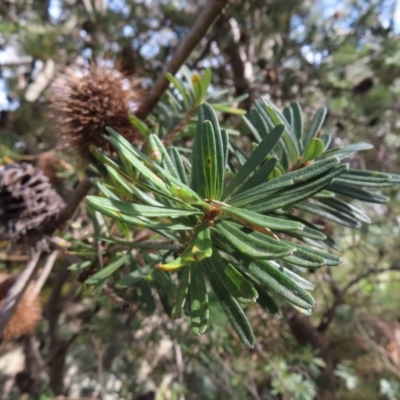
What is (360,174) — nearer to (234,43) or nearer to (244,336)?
(244,336)

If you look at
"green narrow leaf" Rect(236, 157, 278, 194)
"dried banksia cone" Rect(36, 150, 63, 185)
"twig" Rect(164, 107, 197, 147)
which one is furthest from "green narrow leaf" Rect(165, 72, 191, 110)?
"dried banksia cone" Rect(36, 150, 63, 185)

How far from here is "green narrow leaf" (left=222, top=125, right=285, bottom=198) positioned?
42 cm

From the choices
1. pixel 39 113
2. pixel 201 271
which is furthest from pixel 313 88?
pixel 201 271

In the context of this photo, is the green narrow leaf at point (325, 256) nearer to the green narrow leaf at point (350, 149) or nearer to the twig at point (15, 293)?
the green narrow leaf at point (350, 149)

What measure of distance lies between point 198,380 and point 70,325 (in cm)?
81

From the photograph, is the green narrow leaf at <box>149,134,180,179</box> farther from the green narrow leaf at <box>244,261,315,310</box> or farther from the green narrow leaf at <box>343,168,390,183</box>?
the green narrow leaf at <box>343,168,390,183</box>

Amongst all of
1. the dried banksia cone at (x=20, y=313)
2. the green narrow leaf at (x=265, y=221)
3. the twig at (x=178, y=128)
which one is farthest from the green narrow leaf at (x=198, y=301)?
the dried banksia cone at (x=20, y=313)

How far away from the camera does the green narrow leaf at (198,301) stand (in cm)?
41

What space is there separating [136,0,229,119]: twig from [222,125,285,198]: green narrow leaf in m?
0.27

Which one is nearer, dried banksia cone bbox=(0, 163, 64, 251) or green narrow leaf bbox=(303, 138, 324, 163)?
green narrow leaf bbox=(303, 138, 324, 163)

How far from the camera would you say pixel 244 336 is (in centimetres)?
40

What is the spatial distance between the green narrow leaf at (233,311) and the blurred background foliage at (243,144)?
0.84m

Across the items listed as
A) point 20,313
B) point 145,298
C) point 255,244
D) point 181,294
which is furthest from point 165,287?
point 20,313

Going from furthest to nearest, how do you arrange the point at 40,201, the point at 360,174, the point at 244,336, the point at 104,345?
the point at 104,345
the point at 40,201
the point at 360,174
the point at 244,336
